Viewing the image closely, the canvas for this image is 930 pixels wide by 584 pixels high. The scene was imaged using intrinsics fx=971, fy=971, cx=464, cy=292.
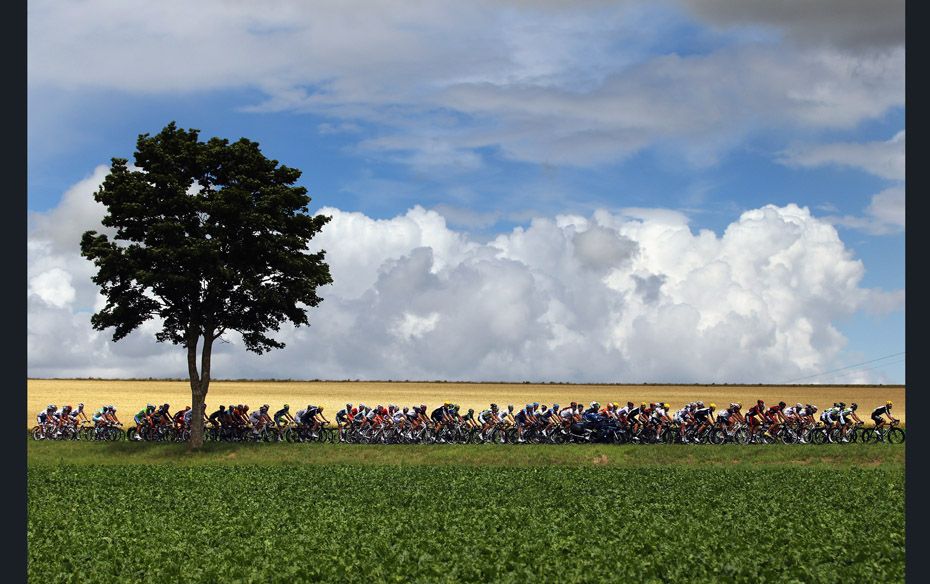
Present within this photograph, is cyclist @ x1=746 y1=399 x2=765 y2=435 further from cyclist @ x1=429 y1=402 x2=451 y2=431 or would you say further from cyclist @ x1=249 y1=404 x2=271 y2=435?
cyclist @ x1=249 y1=404 x2=271 y2=435

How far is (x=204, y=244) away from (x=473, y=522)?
90.9 feet

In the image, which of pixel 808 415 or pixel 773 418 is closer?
pixel 773 418

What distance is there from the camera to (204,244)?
151 feet

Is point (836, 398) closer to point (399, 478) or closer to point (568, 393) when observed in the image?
point (568, 393)

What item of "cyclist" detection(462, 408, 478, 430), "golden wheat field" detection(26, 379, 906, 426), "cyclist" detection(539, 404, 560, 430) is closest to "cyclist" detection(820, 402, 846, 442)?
"cyclist" detection(539, 404, 560, 430)

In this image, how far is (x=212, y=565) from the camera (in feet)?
60.3

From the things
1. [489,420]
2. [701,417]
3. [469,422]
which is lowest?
[469,422]

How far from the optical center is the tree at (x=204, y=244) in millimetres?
47062

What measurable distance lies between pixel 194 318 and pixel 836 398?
76.6m

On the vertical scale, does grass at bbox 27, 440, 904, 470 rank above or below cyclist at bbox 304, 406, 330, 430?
below

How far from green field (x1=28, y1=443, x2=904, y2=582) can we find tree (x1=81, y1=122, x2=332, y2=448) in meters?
11.2

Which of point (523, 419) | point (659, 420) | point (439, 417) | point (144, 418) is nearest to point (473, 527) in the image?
point (523, 419)

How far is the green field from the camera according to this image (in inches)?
710

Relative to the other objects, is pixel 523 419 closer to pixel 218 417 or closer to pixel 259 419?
pixel 259 419
